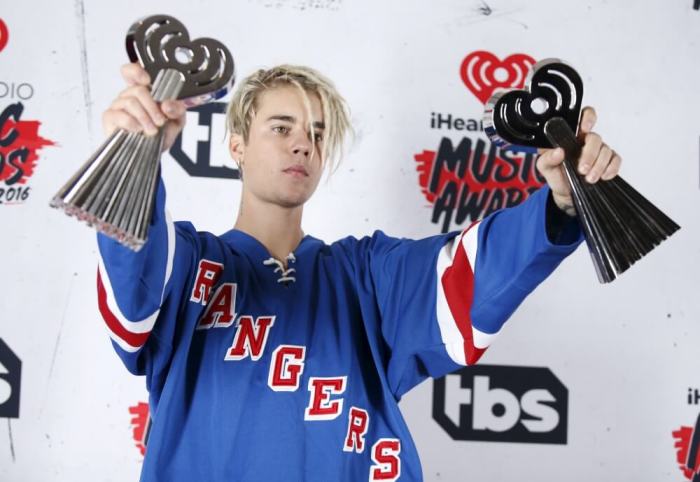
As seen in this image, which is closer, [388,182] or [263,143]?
[263,143]

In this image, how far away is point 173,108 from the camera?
0.72m

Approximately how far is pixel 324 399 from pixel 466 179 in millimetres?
617

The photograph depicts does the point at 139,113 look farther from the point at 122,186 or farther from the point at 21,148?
the point at 21,148

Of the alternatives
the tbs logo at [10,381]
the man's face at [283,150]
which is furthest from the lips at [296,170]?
the tbs logo at [10,381]

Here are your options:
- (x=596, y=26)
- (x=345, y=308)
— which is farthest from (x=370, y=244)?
(x=596, y=26)

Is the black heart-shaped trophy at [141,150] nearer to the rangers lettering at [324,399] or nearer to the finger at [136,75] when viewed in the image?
the finger at [136,75]

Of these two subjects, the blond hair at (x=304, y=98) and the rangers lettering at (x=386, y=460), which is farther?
the blond hair at (x=304, y=98)

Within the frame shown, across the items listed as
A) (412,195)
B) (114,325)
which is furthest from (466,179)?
(114,325)

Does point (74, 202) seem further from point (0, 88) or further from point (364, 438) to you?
point (0, 88)

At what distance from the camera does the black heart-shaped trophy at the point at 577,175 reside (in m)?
0.75

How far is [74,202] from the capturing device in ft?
2.24

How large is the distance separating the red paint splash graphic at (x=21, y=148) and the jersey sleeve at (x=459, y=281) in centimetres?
67

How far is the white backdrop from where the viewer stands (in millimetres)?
1372

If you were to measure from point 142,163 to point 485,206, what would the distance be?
2.75 feet
